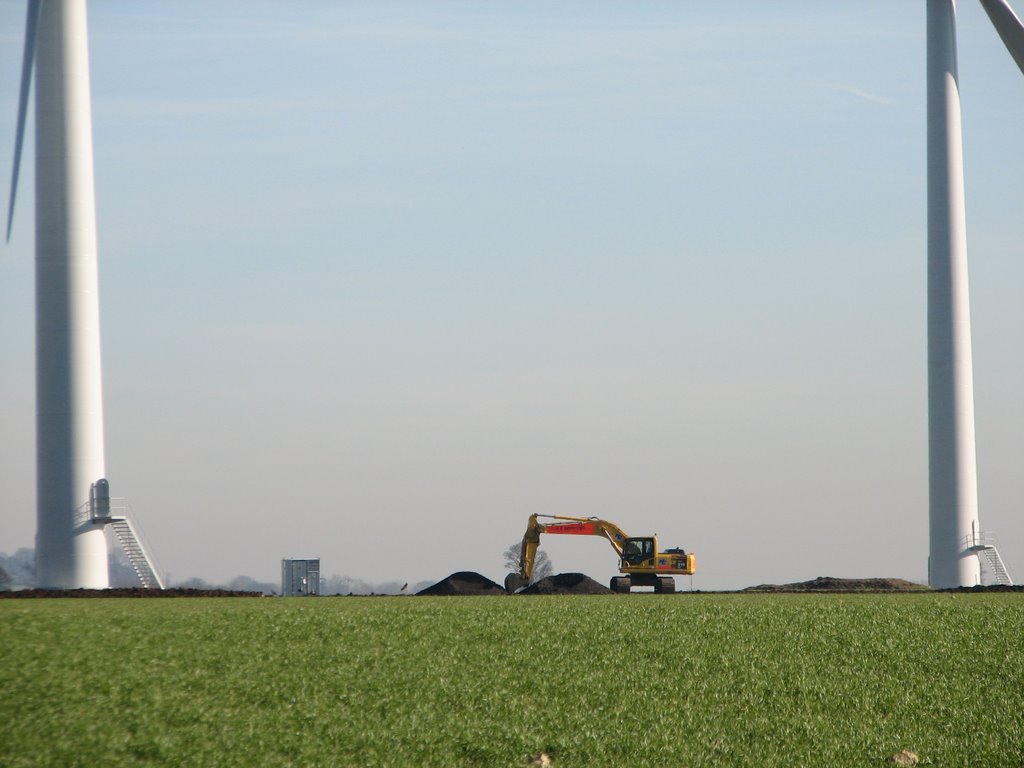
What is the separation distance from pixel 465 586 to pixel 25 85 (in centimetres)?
2582

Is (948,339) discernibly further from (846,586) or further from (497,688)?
(497,688)

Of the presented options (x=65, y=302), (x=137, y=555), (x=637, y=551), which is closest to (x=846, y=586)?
(x=637, y=551)

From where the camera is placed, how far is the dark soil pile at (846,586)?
5678 centimetres

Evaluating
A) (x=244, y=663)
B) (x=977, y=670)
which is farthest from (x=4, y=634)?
(x=977, y=670)

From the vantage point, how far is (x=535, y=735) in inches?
920

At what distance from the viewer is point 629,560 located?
5359cm

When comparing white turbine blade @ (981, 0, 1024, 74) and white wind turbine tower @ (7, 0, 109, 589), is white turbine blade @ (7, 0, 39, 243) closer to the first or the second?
white wind turbine tower @ (7, 0, 109, 589)

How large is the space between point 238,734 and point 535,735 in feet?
17.5

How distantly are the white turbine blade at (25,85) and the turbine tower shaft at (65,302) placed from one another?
1.64 feet

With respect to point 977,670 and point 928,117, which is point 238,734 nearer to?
point 977,670

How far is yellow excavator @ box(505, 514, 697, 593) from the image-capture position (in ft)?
173

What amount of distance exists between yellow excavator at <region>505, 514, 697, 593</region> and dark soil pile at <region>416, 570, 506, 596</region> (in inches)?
31.1

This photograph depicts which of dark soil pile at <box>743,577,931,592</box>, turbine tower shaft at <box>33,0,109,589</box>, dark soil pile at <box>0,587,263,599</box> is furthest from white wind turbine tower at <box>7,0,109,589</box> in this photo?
dark soil pile at <box>743,577,931,592</box>

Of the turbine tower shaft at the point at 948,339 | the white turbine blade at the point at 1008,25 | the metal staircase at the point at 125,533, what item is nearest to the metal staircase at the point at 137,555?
the metal staircase at the point at 125,533
